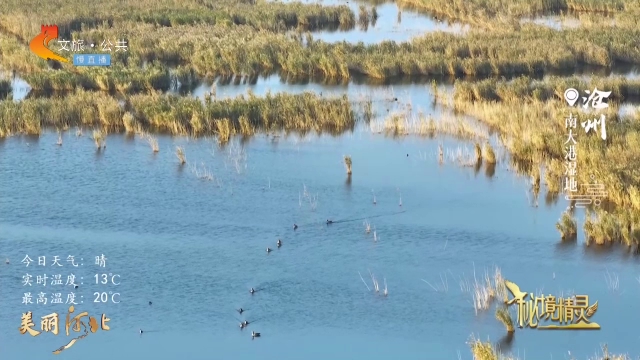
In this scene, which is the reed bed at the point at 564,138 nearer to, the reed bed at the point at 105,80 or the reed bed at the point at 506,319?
the reed bed at the point at 506,319

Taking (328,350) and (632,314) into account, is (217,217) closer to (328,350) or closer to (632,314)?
(328,350)

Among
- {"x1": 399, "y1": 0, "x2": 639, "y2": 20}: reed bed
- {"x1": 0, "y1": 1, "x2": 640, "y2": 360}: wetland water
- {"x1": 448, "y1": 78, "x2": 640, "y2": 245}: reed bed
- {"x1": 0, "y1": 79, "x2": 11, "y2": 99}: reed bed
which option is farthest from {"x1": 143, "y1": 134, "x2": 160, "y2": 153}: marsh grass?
{"x1": 399, "y1": 0, "x2": 639, "y2": 20}: reed bed

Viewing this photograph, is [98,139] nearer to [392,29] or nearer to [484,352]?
[484,352]

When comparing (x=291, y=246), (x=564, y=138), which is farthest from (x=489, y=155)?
(x=291, y=246)

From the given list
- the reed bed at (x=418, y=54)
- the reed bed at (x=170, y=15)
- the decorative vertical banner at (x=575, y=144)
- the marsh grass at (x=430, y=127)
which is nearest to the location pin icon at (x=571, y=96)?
the decorative vertical banner at (x=575, y=144)

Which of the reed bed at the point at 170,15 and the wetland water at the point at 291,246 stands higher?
the reed bed at the point at 170,15

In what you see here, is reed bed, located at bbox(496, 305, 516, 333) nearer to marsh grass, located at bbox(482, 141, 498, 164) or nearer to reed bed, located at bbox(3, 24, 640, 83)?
marsh grass, located at bbox(482, 141, 498, 164)

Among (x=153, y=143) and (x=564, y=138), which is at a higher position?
(x=564, y=138)
